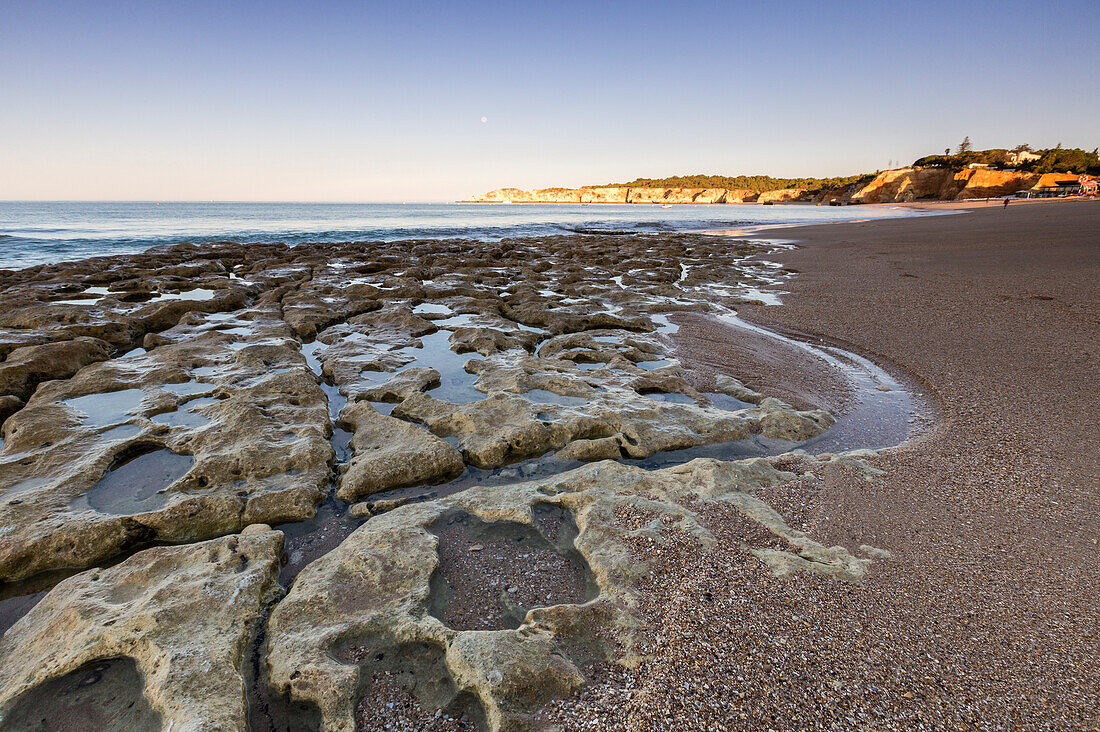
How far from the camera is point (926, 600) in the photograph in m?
2.06

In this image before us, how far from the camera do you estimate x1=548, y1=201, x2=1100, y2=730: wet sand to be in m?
1.62

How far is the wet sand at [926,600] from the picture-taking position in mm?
1616

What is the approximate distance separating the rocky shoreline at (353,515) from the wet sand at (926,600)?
0.14m

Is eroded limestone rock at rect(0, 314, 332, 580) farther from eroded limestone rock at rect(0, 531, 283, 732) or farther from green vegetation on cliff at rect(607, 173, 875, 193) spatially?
green vegetation on cliff at rect(607, 173, 875, 193)

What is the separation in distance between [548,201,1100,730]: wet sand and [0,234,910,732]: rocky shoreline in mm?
140

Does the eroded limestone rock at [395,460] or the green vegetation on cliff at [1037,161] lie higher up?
the green vegetation on cliff at [1037,161]

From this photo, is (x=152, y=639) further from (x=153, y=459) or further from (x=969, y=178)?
(x=969, y=178)

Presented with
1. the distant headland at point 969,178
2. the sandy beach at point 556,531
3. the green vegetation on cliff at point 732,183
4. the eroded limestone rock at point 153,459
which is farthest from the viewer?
the green vegetation on cliff at point 732,183

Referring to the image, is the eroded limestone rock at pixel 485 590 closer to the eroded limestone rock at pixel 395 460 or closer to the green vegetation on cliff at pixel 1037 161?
the eroded limestone rock at pixel 395 460

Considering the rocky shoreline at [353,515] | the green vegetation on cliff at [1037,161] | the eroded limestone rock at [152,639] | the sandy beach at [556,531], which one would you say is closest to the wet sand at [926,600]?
the sandy beach at [556,531]

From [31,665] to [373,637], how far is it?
1240mm

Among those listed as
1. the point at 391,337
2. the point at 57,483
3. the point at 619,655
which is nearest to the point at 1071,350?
the point at 619,655

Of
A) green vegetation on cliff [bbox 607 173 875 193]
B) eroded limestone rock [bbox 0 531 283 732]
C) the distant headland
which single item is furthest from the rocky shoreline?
green vegetation on cliff [bbox 607 173 875 193]

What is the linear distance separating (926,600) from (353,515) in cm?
289
